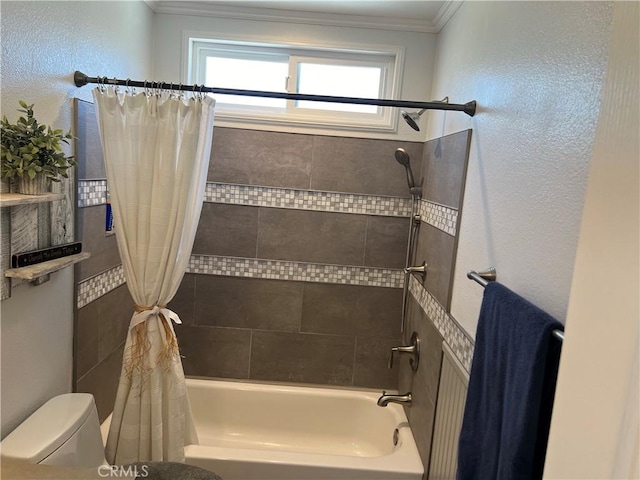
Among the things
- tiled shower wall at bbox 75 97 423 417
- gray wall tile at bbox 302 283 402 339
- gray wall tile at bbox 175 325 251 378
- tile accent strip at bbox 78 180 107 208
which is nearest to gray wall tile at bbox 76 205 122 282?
tile accent strip at bbox 78 180 107 208

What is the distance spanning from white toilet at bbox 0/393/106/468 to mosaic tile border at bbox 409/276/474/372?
1.48m

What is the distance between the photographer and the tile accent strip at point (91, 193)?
202 cm

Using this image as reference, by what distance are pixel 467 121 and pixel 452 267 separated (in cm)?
63

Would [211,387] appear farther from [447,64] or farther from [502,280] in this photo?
[447,64]

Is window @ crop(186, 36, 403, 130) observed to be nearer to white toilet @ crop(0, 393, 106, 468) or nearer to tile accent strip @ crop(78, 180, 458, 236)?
tile accent strip @ crop(78, 180, 458, 236)

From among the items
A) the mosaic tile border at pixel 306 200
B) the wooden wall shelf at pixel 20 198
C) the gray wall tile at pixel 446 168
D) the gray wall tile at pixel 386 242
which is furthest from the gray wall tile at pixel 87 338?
the gray wall tile at pixel 446 168

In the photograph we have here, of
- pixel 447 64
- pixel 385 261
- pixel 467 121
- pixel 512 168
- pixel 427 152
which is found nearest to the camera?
pixel 512 168

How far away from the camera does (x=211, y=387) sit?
287 cm

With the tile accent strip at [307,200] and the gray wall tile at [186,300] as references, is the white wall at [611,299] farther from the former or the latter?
the gray wall tile at [186,300]

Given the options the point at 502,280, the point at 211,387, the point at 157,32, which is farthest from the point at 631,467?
the point at 157,32

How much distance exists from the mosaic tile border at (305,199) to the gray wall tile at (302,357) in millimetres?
824

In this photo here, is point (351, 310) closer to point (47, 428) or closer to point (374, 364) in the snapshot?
point (374, 364)

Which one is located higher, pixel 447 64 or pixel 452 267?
pixel 447 64

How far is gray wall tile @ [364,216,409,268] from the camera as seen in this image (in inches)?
111
